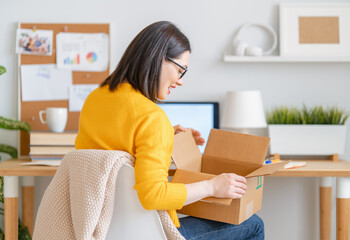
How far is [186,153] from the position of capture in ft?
4.65

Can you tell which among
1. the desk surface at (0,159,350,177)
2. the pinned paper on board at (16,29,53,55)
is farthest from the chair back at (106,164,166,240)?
the pinned paper on board at (16,29,53,55)

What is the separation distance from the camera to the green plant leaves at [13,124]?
80.1 inches

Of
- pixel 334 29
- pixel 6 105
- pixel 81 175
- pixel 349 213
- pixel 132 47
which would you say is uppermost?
pixel 334 29

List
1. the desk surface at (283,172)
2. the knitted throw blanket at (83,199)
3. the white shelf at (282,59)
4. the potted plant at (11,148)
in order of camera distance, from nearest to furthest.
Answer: the knitted throw blanket at (83,199) < the desk surface at (283,172) < the potted plant at (11,148) < the white shelf at (282,59)

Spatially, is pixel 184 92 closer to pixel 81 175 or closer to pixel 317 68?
pixel 317 68

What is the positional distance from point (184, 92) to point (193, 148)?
82 centimetres

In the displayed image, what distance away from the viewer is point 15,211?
184 centimetres

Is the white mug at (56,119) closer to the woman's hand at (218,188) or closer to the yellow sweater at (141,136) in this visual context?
the yellow sweater at (141,136)

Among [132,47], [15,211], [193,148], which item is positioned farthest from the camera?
[15,211]

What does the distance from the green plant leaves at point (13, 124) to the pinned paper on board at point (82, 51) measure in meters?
→ 0.35

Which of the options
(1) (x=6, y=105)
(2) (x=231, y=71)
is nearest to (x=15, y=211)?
(1) (x=6, y=105)

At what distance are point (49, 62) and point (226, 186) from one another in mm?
1408

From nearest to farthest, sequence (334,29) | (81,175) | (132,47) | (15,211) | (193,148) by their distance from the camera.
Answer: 1. (81,175)
2. (132,47)
3. (193,148)
4. (15,211)
5. (334,29)

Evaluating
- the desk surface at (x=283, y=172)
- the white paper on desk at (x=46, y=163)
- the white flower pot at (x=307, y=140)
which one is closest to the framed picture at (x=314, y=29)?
the white flower pot at (x=307, y=140)
